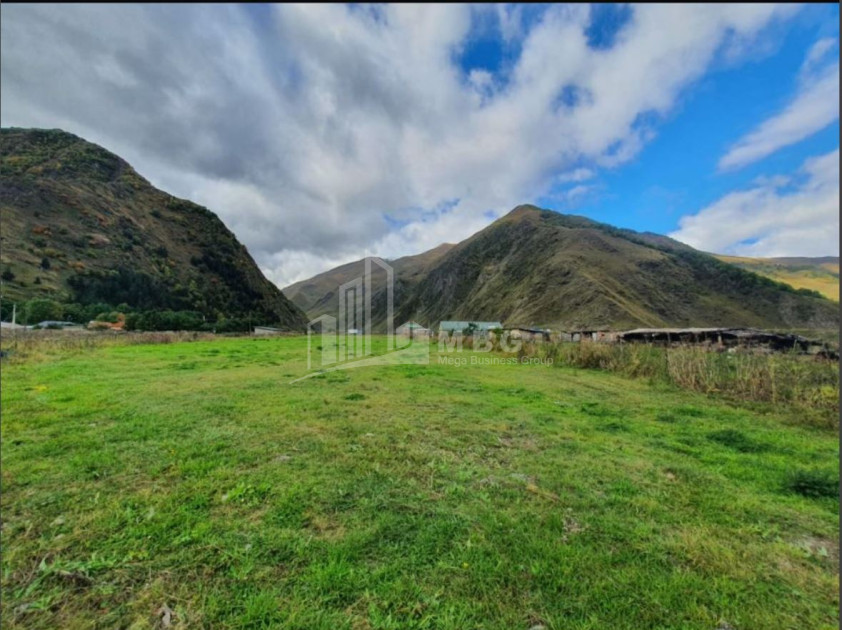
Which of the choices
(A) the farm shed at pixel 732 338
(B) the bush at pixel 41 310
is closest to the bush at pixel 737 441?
(A) the farm shed at pixel 732 338

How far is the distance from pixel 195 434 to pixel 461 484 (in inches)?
167

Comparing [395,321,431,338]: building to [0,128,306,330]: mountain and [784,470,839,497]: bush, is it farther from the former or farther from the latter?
[784,470,839,497]: bush

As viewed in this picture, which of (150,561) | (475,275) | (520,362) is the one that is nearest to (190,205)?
(475,275)

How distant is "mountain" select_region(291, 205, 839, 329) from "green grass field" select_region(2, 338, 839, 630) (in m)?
48.1

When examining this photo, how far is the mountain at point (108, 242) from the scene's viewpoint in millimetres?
37500

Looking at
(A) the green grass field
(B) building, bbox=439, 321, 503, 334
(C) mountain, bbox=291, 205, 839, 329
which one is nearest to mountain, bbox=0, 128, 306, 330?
(A) the green grass field

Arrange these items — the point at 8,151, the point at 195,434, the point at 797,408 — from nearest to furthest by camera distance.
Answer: the point at 195,434, the point at 797,408, the point at 8,151

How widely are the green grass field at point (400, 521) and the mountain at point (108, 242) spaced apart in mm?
29908

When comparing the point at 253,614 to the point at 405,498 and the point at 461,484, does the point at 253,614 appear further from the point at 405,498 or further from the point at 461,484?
the point at 461,484

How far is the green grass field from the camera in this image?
240 centimetres

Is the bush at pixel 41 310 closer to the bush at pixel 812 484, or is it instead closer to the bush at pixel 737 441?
the bush at pixel 737 441

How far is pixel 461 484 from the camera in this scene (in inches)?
168

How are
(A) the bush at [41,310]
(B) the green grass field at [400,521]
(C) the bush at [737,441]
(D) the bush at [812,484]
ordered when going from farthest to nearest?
(A) the bush at [41,310], (C) the bush at [737,441], (D) the bush at [812,484], (B) the green grass field at [400,521]

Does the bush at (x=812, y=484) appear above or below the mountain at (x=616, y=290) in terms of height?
below
